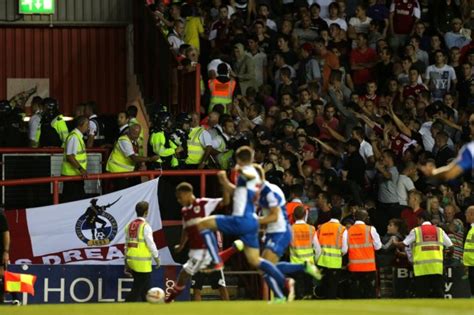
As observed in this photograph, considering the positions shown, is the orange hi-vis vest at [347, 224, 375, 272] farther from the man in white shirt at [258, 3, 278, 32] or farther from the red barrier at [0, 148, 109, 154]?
the man in white shirt at [258, 3, 278, 32]

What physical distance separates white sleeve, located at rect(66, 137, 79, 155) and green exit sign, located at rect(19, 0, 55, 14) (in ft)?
24.7

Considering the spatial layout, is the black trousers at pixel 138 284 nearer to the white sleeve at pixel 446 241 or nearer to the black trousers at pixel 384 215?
the black trousers at pixel 384 215

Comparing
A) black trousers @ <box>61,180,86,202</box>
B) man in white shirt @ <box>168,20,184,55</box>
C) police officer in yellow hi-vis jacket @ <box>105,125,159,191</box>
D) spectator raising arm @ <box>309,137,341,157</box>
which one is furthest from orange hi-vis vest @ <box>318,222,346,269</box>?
man in white shirt @ <box>168,20,184,55</box>

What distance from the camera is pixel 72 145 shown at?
2538 cm

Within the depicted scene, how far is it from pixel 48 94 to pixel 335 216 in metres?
9.80

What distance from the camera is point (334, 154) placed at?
27.2 metres

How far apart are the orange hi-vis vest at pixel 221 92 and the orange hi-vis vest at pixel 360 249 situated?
4042mm

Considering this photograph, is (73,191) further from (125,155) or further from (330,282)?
(330,282)

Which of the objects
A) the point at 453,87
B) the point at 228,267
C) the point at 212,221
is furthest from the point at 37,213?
the point at 453,87

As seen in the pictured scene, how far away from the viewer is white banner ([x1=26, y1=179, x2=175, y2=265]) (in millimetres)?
25062

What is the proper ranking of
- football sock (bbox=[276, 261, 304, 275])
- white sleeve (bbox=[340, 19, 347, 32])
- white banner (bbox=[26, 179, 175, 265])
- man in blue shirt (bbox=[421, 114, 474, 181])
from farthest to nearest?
1. white sleeve (bbox=[340, 19, 347, 32])
2. white banner (bbox=[26, 179, 175, 265])
3. football sock (bbox=[276, 261, 304, 275])
4. man in blue shirt (bbox=[421, 114, 474, 181])

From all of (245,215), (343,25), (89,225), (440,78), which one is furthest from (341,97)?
(245,215)

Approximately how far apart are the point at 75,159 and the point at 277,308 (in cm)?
783

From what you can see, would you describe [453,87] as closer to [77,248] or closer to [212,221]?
[77,248]
